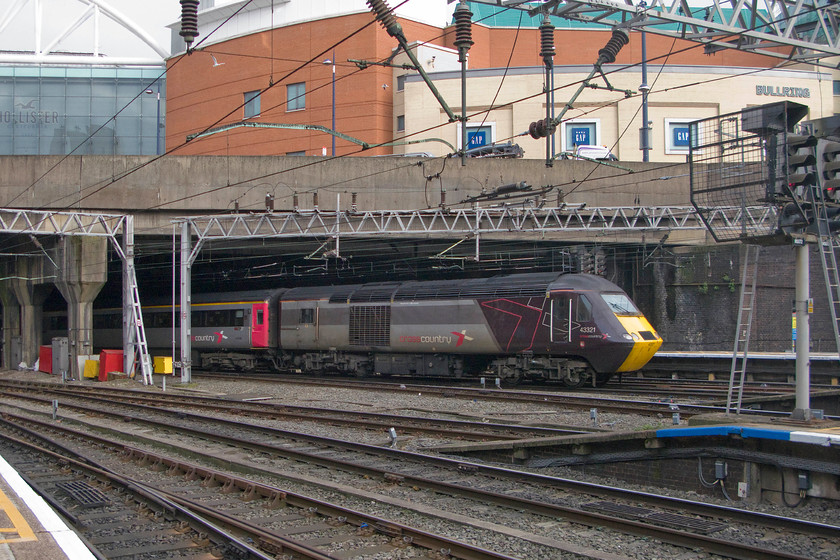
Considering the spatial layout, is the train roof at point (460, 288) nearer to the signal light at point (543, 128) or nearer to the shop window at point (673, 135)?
the signal light at point (543, 128)

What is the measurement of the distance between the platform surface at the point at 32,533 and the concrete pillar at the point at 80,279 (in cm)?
2317

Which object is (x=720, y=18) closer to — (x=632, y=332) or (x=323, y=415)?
(x=632, y=332)

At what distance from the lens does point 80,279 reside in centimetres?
2888

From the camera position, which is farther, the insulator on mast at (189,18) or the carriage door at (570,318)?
the carriage door at (570,318)

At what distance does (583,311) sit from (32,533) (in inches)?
673

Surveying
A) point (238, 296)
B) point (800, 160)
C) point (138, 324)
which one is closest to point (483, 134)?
point (238, 296)

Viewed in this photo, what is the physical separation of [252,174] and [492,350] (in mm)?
10863

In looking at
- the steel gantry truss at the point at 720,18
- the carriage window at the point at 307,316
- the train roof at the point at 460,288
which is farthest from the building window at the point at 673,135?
the steel gantry truss at the point at 720,18

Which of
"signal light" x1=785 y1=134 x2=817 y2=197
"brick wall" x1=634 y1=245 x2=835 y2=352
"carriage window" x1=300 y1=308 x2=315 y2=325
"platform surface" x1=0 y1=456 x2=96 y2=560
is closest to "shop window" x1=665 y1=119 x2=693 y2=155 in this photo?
"brick wall" x1=634 y1=245 x2=835 y2=352

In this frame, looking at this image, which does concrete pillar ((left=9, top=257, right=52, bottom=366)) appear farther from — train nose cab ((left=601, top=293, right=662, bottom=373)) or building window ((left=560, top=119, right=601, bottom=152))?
building window ((left=560, top=119, right=601, bottom=152))

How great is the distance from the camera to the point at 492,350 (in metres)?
23.4

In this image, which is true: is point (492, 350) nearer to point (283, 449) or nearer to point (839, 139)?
point (283, 449)

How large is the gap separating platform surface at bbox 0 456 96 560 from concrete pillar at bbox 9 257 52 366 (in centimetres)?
2824

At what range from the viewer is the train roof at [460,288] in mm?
22078
